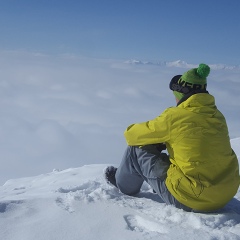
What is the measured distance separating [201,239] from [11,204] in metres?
1.88

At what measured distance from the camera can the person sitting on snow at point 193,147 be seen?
127 inches

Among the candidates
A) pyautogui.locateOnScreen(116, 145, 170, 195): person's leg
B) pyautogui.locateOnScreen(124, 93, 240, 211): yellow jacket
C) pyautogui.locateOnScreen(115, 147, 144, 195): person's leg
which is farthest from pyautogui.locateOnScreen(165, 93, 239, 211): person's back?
pyautogui.locateOnScreen(115, 147, 144, 195): person's leg

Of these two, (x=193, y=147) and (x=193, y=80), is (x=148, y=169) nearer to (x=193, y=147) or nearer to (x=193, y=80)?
(x=193, y=147)

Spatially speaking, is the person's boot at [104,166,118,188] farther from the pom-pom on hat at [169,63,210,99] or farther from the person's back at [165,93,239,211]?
the pom-pom on hat at [169,63,210,99]

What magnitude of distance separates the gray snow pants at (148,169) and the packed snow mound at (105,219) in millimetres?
151

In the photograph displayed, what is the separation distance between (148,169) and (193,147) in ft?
2.02

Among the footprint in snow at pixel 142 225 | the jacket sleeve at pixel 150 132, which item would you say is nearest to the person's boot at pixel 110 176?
the jacket sleeve at pixel 150 132

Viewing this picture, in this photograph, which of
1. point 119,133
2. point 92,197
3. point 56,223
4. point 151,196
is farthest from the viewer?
A: point 119,133

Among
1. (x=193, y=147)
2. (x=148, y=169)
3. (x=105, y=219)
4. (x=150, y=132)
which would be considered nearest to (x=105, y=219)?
(x=105, y=219)

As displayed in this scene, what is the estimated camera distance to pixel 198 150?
10.6 ft

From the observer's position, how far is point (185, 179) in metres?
3.29

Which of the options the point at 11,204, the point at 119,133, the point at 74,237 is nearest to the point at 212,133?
the point at 74,237

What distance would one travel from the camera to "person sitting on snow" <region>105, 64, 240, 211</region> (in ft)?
10.6

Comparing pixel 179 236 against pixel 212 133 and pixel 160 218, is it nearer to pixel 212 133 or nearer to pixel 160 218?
pixel 160 218
